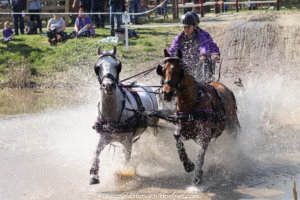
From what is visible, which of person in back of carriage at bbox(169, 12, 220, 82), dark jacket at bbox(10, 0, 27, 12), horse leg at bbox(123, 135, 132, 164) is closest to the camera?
horse leg at bbox(123, 135, 132, 164)

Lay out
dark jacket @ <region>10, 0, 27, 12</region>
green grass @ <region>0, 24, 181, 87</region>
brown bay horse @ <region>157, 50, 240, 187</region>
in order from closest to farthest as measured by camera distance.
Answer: brown bay horse @ <region>157, 50, 240, 187</region>
green grass @ <region>0, 24, 181, 87</region>
dark jacket @ <region>10, 0, 27, 12</region>

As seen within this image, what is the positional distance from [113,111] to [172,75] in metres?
0.99

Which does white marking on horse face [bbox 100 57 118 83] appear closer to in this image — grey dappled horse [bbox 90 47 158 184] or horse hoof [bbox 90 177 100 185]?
grey dappled horse [bbox 90 47 158 184]

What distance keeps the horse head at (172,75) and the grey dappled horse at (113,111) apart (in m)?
0.65

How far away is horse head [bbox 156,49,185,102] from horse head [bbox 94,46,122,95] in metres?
0.63

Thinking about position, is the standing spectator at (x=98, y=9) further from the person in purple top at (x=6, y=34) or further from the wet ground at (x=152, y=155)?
the wet ground at (x=152, y=155)

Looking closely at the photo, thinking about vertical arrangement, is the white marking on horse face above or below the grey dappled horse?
above

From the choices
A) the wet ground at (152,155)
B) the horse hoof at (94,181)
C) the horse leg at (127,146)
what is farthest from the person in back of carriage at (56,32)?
the horse hoof at (94,181)

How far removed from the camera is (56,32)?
17422 millimetres

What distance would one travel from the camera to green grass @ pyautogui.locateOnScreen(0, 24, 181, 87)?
15.6 meters

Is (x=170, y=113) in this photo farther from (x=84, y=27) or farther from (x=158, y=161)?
(x=84, y=27)

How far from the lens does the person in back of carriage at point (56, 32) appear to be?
56.9 ft

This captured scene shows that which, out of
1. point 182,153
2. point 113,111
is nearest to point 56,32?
point 113,111

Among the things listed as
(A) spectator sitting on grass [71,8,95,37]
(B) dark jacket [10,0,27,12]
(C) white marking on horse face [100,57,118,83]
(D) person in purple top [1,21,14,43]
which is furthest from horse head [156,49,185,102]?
(B) dark jacket [10,0,27,12]
